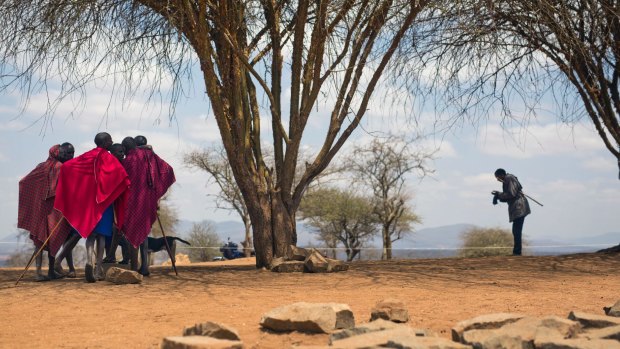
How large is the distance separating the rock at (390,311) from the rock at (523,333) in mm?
1103

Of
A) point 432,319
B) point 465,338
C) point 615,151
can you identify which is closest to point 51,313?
point 432,319

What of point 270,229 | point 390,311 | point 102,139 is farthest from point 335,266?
point 390,311

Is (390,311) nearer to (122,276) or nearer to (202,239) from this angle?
(122,276)

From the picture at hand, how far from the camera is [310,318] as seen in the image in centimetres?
579

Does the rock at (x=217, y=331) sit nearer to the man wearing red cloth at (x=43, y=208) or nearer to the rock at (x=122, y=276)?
the rock at (x=122, y=276)

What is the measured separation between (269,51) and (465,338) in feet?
26.7

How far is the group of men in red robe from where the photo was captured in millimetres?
9523

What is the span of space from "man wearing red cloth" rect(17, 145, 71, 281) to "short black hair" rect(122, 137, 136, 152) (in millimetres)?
914

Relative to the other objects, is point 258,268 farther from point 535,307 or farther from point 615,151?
point 615,151

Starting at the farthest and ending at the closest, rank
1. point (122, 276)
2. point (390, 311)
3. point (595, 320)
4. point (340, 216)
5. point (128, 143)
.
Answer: point (340, 216) → point (128, 143) → point (122, 276) → point (390, 311) → point (595, 320)

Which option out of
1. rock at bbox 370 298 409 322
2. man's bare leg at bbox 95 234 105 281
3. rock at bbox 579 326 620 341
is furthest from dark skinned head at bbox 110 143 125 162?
rock at bbox 579 326 620 341

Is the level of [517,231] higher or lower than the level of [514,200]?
lower

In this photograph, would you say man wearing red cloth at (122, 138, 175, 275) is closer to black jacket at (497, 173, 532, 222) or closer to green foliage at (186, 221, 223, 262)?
black jacket at (497, 173, 532, 222)

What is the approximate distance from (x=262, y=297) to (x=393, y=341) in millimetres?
3709
